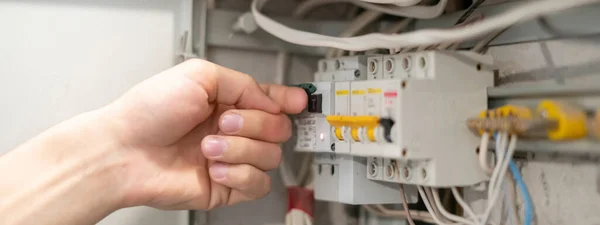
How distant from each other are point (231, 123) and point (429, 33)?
12.1 inches

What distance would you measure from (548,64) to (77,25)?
0.67 metres

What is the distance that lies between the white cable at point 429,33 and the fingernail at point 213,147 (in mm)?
195

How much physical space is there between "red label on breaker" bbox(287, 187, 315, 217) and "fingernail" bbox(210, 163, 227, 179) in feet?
0.59

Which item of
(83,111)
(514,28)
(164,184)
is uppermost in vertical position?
(514,28)

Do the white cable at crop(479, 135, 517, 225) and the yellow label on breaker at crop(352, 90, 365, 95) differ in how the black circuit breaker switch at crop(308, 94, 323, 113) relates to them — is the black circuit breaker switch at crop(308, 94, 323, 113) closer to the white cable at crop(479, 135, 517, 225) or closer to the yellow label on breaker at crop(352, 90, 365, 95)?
the yellow label on breaker at crop(352, 90, 365, 95)

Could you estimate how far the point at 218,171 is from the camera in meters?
0.82

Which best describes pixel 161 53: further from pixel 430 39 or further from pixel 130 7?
A: pixel 430 39

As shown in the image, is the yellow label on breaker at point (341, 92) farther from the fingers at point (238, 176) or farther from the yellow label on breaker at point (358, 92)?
the fingers at point (238, 176)

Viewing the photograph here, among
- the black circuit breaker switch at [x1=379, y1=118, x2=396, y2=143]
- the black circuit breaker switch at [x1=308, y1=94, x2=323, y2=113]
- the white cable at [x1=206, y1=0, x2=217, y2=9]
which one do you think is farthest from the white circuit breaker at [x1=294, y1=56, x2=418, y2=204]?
the white cable at [x1=206, y1=0, x2=217, y2=9]

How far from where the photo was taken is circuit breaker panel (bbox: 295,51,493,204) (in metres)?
0.70

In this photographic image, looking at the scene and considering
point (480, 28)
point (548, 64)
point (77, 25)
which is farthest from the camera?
point (77, 25)

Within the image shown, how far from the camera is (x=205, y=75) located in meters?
0.80

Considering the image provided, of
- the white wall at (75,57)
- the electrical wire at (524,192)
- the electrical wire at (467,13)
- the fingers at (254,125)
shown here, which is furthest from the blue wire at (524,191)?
the white wall at (75,57)

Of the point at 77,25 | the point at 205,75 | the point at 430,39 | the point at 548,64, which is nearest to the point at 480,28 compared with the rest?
the point at 430,39
